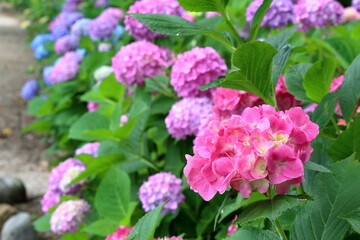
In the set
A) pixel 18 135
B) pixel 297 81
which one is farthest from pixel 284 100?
pixel 18 135

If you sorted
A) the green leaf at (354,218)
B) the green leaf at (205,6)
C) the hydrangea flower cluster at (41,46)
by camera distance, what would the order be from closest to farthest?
the green leaf at (354,218) → the green leaf at (205,6) → the hydrangea flower cluster at (41,46)

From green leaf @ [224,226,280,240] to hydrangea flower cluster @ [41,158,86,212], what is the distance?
129 cm

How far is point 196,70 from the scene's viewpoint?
1605 mm

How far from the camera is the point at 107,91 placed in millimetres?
2205

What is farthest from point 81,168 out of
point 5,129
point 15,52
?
point 15,52

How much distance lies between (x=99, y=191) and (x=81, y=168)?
35 cm

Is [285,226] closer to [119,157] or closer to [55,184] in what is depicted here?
[119,157]

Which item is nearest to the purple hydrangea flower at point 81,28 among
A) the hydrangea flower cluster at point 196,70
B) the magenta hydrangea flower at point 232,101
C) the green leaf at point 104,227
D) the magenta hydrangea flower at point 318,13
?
the magenta hydrangea flower at point 318,13

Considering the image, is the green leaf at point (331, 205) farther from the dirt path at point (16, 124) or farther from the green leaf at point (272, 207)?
the dirt path at point (16, 124)

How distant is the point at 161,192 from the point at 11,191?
94.7 inches

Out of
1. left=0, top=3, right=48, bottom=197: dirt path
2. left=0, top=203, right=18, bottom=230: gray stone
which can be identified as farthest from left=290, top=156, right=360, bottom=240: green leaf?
left=0, top=3, right=48, bottom=197: dirt path

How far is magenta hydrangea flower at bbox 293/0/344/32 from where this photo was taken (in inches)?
75.7

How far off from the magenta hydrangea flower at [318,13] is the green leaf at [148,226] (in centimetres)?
133

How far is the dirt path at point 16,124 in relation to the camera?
167 inches
